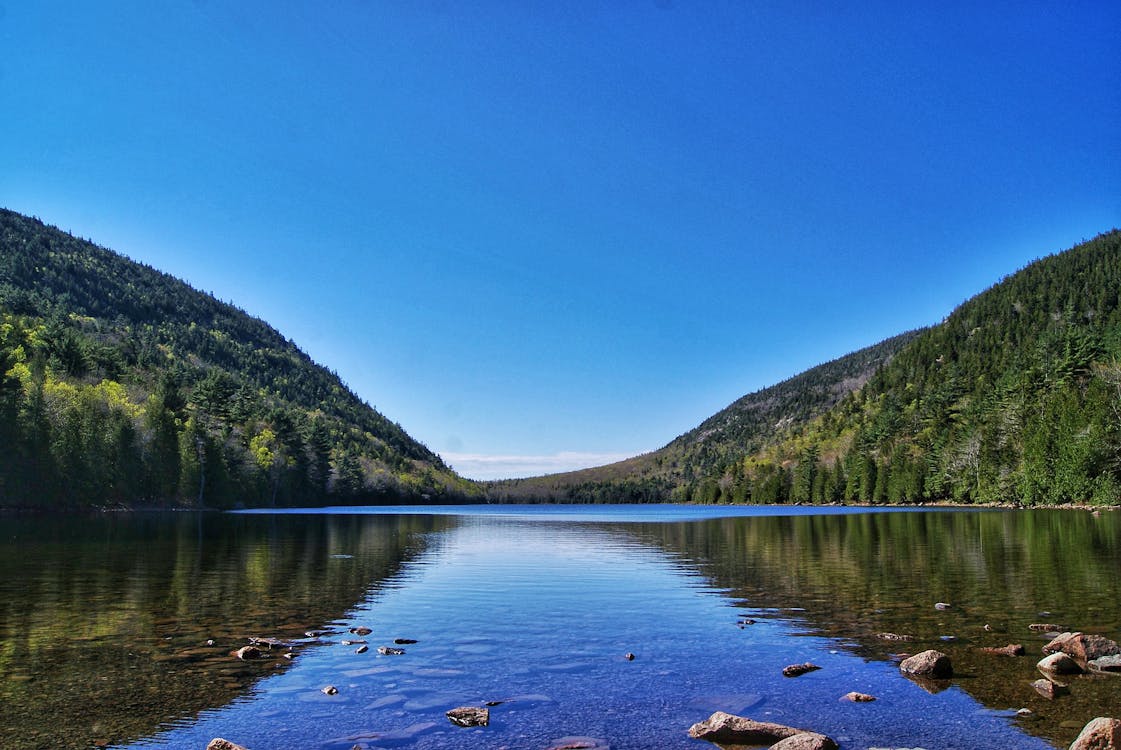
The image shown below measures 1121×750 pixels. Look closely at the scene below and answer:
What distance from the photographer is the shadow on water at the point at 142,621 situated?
657 inches

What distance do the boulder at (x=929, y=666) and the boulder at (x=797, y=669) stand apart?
2319 millimetres

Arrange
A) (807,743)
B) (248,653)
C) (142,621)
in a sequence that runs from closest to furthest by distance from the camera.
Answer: (807,743)
(248,653)
(142,621)

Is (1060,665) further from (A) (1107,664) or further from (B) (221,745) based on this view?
(B) (221,745)

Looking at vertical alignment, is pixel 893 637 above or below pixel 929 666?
below

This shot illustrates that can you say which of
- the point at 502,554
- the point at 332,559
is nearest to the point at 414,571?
the point at 332,559

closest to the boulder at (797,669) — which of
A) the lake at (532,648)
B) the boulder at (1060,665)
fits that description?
the lake at (532,648)

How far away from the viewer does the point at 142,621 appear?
27.3 metres

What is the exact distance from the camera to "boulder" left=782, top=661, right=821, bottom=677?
66.5 feet

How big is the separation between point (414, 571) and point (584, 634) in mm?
23148

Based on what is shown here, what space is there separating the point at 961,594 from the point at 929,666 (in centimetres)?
1647

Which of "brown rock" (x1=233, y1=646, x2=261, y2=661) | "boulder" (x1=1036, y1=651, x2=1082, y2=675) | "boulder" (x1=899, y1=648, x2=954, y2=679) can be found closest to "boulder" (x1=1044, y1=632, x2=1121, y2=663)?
"boulder" (x1=1036, y1=651, x2=1082, y2=675)

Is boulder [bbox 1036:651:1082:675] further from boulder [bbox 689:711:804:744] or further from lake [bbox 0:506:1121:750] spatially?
boulder [bbox 689:711:804:744]

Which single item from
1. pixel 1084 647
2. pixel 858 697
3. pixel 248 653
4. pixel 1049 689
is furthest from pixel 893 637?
pixel 248 653

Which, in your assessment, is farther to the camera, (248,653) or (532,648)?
(532,648)
